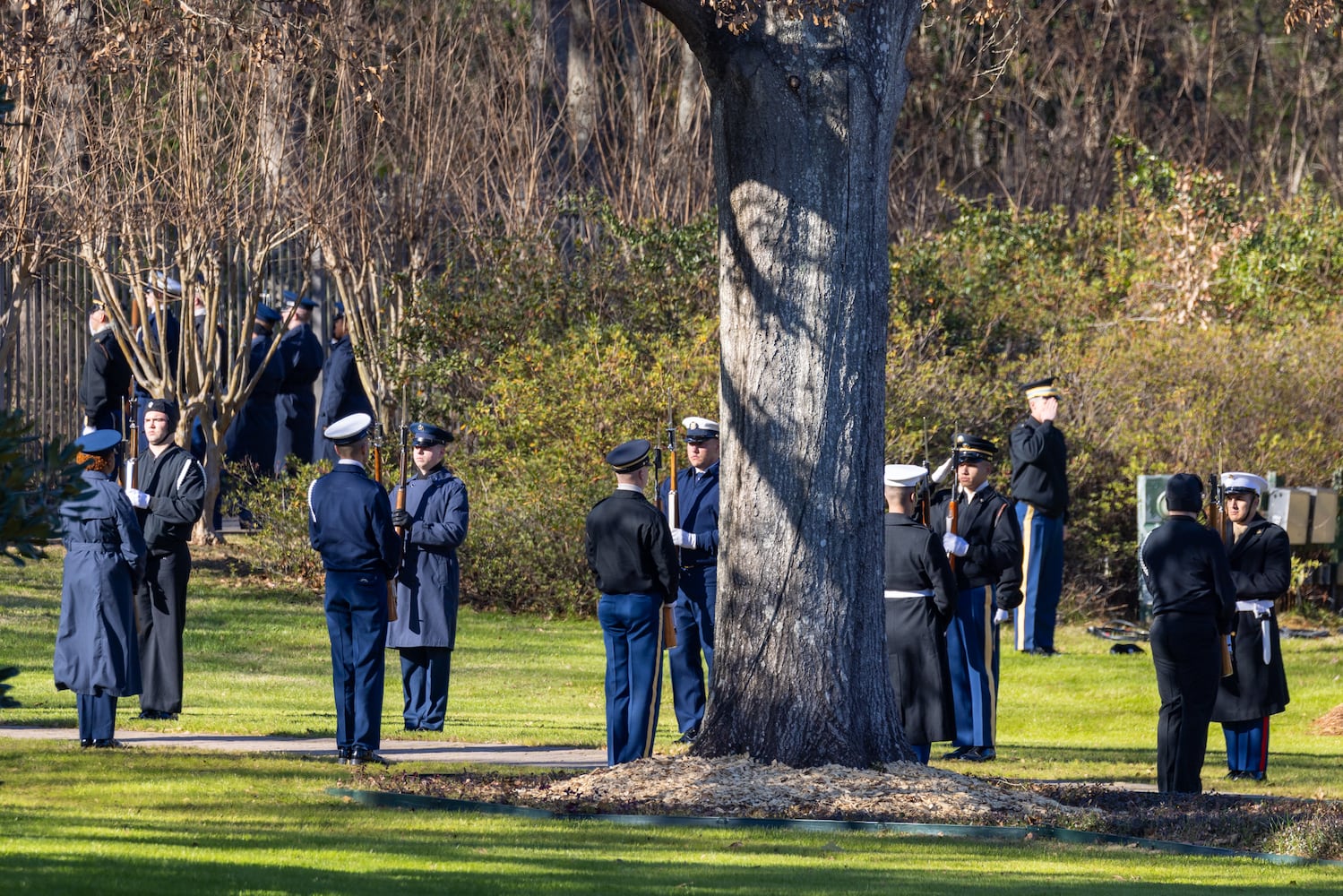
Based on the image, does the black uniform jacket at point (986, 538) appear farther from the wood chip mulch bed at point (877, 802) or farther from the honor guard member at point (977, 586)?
the wood chip mulch bed at point (877, 802)

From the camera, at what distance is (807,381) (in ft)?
35.2

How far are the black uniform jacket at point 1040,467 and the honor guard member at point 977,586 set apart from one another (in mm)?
3422

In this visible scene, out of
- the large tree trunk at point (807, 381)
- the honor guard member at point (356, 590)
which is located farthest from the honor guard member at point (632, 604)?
the honor guard member at point (356, 590)

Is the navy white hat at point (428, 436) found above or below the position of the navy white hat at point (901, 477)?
above

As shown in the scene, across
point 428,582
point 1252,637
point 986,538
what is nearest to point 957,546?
point 986,538

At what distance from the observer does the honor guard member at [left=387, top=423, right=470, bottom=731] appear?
13625 mm

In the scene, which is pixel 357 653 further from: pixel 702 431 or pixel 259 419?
pixel 259 419

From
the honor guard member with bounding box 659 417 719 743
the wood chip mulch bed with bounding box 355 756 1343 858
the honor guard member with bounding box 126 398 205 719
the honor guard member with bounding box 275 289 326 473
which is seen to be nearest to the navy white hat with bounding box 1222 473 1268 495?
the wood chip mulch bed with bounding box 355 756 1343 858

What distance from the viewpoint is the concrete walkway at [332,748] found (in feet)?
39.6

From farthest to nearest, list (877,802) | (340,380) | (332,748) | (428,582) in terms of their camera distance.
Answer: (340,380), (428,582), (332,748), (877,802)

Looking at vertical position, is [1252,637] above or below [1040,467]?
below

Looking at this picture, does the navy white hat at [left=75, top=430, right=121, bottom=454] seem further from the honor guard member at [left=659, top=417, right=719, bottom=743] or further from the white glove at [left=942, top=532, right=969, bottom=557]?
the white glove at [left=942, top=532, right=969, bottom=557]

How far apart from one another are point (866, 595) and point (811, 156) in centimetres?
233

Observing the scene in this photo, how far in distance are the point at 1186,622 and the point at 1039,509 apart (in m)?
6.44
